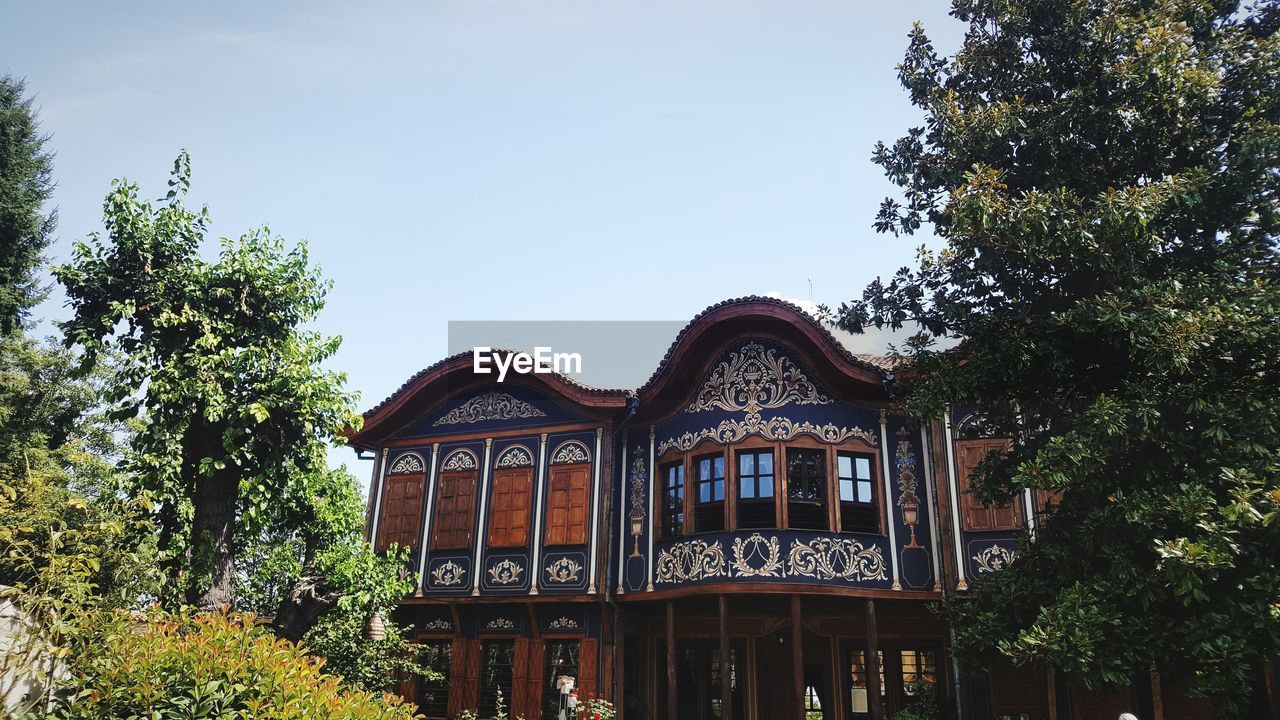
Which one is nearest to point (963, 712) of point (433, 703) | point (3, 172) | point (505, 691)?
point (505, 691)

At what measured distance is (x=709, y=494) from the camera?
14422 mm

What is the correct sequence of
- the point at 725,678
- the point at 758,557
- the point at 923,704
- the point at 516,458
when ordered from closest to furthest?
the point at 725,678, the point at 923,704, the point at 758,557, the point at 516,458

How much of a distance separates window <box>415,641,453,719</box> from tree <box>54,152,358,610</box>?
602 centimetres

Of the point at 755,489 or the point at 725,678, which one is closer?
the point at 725,678

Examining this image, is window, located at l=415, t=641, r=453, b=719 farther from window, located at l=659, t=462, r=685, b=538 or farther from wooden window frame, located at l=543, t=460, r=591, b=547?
window, located at l=659, t=462, r=685, b=538

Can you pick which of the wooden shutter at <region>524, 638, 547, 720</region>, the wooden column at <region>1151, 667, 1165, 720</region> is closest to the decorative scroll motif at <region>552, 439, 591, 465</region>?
the wooden shutter at <region>524, 638, 547, 720</region>

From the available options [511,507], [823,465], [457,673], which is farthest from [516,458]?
[823,465]

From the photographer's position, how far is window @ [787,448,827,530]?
13.8 m

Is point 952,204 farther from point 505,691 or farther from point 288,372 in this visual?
point 505,691

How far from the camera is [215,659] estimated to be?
21.4 ft

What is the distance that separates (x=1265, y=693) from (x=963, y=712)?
202 inches

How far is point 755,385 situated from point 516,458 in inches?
197

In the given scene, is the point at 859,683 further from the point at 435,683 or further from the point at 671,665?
the point at 435,683

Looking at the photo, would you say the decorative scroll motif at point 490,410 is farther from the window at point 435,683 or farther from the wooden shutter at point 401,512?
the window at point 435,683
